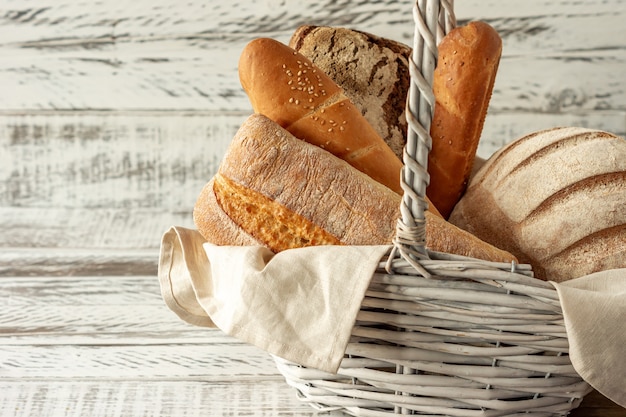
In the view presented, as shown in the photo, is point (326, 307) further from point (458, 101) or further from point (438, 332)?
point (458, 101)

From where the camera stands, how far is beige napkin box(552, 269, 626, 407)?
0.65 meters

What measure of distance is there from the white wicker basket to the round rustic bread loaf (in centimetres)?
15

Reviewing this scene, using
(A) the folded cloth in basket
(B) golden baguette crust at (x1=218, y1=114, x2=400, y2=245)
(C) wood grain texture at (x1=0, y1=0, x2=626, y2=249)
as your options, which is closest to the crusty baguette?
(B) golden baguette crust at (x1=218, y1=114, x2=400, y2=245)

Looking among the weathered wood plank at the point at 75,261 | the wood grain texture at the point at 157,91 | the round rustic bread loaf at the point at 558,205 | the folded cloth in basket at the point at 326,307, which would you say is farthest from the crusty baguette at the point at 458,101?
the weathered wood plank at the point at 75,261

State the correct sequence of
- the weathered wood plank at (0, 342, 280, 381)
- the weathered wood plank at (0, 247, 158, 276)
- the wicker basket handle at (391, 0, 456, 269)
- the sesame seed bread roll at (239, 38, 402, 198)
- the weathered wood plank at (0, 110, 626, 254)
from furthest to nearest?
the weathered wood plank at (0, 110, 626, 254), the weathered wood plank at (0, 247, 158, 276), the weathered wood plank at (0, 342, 280, 381), the sesame seed bread roll at (239, 38, 402, 198), the wicker basket handle at (391, 0, 456, 269)

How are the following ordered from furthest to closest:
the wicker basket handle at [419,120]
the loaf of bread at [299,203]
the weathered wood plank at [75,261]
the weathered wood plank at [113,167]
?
the weathered wood plank at [113,167] < the weathered wood plank at [75,261] < the loaf of bread at [299,203] < the wicker basket handle at [419,120]

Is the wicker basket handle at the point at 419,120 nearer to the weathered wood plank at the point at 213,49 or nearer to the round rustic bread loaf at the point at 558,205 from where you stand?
the round rustic bread loaf at the point at 558,205

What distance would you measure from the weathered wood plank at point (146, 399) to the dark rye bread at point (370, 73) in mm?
387

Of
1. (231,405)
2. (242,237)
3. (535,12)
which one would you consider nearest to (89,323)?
(231,405)

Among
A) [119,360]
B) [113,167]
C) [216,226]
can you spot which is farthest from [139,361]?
[113,167]

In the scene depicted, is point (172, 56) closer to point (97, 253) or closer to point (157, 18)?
point (157, 18)

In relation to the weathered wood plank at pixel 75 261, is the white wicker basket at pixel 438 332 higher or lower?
higher

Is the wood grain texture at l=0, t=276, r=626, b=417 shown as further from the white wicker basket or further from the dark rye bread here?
the dark rye bread

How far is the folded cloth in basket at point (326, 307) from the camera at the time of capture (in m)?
0.65
